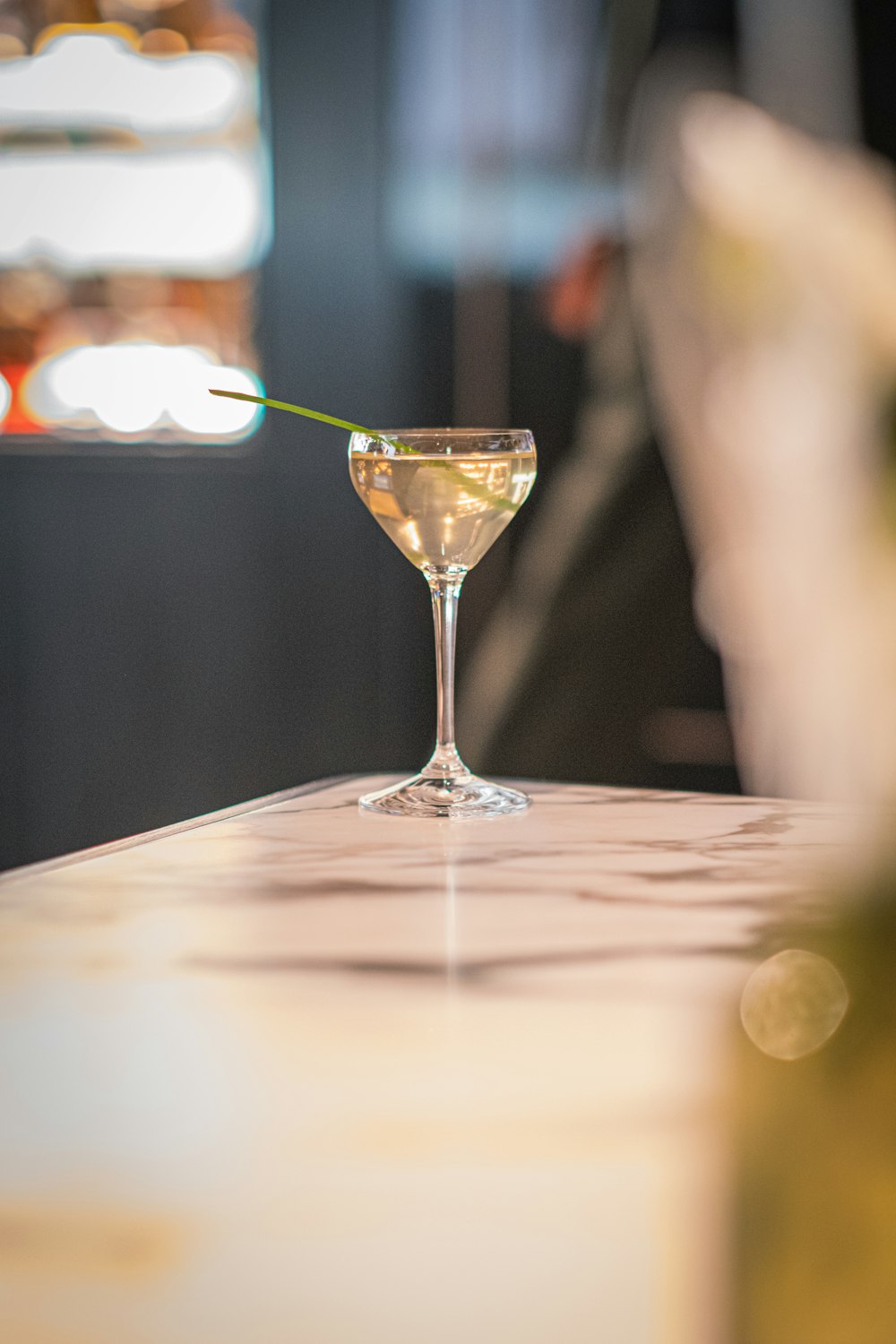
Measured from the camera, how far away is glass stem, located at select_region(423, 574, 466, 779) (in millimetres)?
715

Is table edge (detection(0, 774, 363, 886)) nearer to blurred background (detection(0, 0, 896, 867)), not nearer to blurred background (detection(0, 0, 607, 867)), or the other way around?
blurred background (detection(0, 0, 896, 867))

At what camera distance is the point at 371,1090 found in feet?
1.11

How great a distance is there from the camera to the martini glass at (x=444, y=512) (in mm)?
708

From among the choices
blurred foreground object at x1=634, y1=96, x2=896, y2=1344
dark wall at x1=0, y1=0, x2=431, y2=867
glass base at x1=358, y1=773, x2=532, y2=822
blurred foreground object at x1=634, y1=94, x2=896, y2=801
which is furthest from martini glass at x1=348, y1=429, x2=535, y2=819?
dark wall at x1=0, y1=0, x2=431, y2=867

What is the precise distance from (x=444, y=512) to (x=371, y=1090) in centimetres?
42

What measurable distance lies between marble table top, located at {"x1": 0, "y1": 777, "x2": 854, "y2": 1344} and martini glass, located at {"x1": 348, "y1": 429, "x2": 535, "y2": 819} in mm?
99

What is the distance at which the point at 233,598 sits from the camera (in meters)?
2.55

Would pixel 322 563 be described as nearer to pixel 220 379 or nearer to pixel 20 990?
pixel 220 379

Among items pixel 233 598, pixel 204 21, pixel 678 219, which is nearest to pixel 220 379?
pixel 233 598

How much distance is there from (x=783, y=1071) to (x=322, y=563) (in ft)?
7.87

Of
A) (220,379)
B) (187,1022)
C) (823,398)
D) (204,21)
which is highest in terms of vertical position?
(204,21)

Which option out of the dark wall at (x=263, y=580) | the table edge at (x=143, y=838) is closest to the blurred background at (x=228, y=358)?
the dark wall at (x=263, y=580)

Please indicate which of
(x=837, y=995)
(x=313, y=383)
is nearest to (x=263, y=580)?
(x=313, y=383)

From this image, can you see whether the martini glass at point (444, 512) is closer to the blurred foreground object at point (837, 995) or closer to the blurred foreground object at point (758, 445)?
the blurred foreground object at point (837, 995)
